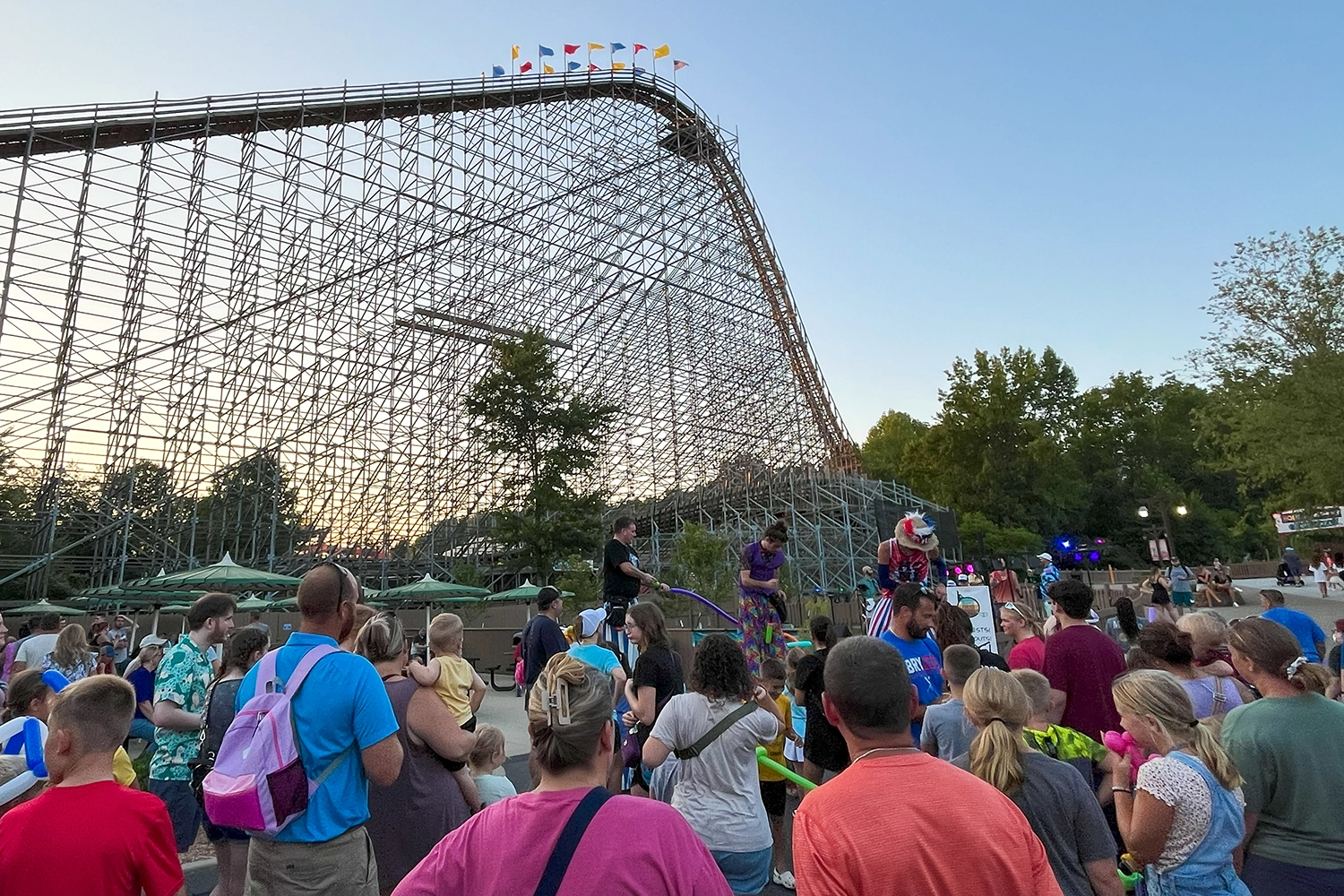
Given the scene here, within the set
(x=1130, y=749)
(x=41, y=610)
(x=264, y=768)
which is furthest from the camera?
(x=41, y=610)

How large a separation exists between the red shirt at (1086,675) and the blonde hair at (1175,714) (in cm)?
128

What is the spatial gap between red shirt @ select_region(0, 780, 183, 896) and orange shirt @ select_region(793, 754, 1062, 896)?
74.7 inches

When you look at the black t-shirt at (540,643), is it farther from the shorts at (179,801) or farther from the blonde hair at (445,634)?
the shorts at (179,801)

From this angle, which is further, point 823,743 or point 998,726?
point 823,743

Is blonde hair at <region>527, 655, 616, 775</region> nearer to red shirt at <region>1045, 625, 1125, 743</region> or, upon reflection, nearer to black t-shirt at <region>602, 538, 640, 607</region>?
red shirt at <region>1045, 625, 1125, 743</region>

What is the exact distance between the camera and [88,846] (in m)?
2.13

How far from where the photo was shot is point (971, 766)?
2.39 m

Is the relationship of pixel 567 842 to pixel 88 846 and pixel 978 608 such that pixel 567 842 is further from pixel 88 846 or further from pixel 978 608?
pixel 978 608

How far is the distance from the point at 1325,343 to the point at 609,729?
84.1ft

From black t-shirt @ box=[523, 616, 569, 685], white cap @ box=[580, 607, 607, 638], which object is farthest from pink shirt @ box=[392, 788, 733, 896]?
black t-shirt @ box=[523, 616, 569, 685]

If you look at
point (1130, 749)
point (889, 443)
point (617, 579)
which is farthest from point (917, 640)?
point (889, 443)

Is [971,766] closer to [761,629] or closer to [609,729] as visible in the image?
[609,729]

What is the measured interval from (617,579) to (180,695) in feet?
10.4

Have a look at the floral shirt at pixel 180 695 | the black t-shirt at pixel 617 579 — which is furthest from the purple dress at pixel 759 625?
the floral shirt at pixel 180 695
